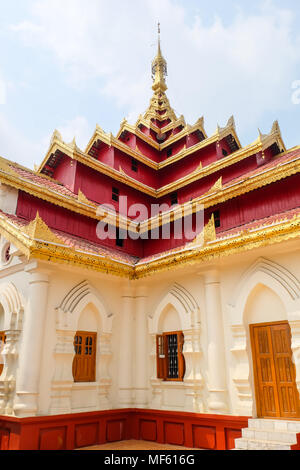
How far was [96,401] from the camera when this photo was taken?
7.90 m

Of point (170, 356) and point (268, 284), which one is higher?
point (268, 284)

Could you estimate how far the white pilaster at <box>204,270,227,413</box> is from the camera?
23.0ft

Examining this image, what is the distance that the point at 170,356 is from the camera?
848cm

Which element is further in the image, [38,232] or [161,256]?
[161,256]

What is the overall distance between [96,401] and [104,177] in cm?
722

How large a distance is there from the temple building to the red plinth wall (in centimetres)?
3

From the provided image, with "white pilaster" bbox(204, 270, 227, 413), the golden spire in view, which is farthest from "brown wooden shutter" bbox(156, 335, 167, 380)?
the golden spire

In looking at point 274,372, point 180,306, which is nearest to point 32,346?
point 180,306

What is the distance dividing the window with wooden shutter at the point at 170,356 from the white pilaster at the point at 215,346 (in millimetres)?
955

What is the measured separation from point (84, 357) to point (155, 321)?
6.37ft

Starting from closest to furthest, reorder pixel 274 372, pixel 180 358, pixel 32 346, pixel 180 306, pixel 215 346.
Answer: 1. pixel 274 372
2. pixel 32 346
3. pixel 215 346
4. pixel 180 358
5. pixel 180 306

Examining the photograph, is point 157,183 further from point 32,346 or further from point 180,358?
point 32,346

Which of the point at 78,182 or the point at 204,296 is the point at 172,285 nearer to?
the point at 204,296
